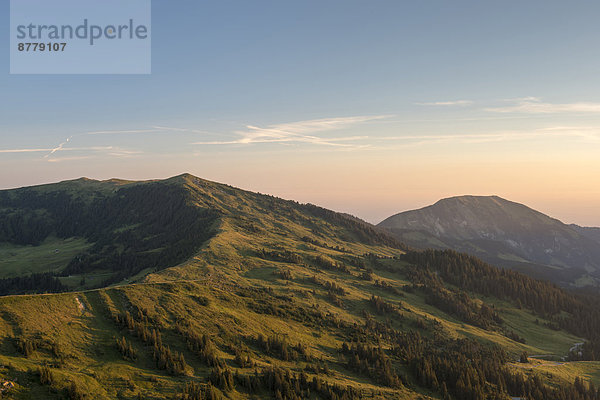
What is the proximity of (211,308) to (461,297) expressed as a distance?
142m

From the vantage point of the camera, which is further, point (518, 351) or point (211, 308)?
point (518, 351)

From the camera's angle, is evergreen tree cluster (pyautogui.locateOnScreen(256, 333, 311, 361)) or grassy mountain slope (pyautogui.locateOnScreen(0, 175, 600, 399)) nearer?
grassy mountain slope (pyautogui.locateOnScreen(0, 175, 600, 399))

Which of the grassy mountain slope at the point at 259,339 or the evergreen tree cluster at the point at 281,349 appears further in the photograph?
the evergreen tree cluster at the point at 281,349

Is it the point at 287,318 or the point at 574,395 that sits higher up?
the point at 287,318

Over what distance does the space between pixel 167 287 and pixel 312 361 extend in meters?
36.4

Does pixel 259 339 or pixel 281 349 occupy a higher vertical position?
pixel 259 339

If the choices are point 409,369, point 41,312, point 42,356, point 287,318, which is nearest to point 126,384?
point 42,356

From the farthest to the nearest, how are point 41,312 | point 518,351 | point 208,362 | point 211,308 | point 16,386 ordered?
point 518,351
point 211,308
point 208,362
point 41,312
point 16,386

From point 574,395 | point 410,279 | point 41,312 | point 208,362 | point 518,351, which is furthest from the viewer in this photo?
point 410,279

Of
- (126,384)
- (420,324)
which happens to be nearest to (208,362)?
(126,384)

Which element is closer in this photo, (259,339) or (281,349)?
(281,349)

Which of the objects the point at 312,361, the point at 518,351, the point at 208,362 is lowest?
the point at 518,351

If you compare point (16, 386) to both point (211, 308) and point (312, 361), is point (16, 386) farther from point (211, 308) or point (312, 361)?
point (312, 361)

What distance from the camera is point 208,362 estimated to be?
57.3 metres
